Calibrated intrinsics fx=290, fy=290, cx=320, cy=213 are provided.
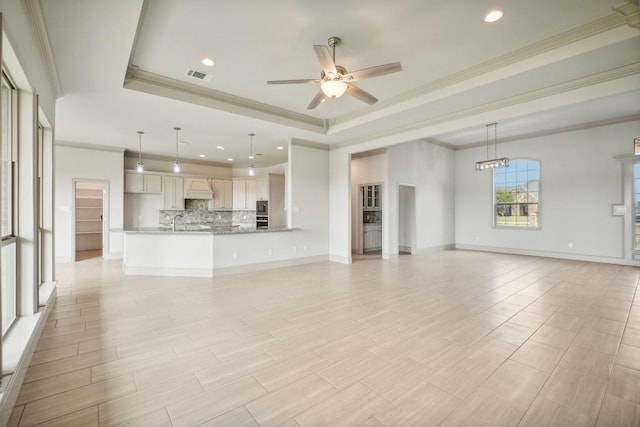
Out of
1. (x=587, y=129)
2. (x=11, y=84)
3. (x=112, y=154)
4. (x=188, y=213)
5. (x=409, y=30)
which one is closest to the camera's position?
(x=11, y=84)

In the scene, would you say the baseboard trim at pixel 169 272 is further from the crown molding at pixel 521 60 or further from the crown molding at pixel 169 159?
the crown molding at pixel 521 60

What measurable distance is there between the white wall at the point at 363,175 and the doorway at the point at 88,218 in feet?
24.8

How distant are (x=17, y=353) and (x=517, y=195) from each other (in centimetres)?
986

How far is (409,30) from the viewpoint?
9.94ft

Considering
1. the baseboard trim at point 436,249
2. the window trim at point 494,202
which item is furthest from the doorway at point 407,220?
the window trim at point 494,202

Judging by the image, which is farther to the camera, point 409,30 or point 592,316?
point 592,316

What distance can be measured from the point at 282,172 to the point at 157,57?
6509 millimetres

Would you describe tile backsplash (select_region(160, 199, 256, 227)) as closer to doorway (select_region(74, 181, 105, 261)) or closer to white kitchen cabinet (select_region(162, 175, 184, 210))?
white kitchen cabinet (select_region(162, 175, 184, 210))

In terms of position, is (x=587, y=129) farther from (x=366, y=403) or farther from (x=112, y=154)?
(x=112, y=154)

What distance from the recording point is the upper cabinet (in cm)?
884

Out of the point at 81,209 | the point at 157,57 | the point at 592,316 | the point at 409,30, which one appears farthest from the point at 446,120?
the point at 81,209

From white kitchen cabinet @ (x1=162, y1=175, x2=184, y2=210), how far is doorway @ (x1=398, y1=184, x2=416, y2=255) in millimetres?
6555

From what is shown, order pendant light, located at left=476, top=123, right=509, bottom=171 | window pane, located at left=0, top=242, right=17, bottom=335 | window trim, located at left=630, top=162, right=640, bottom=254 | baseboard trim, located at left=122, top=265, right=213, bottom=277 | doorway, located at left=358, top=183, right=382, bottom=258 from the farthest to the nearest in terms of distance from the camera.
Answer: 1. doorway, located at left=358, top=183, right=382, bottom=258
2. pendant light, located at left=476, top=123, right=509, bottom=171
3. window trim, located at left=630, top=162, right=640, bottom=254
4. baseboard trim, located at left=122, top=265, right=213, bottom=277
5. window pane, located at left=0, top=242, right=17, bottom=335

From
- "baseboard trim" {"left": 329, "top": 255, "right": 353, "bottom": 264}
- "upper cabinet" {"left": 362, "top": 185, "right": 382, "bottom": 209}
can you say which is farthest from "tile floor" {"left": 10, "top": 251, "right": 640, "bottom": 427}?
→ "upper cabinet" {"left": 362, "top": 185, "right": 382, "bottom": 209}
